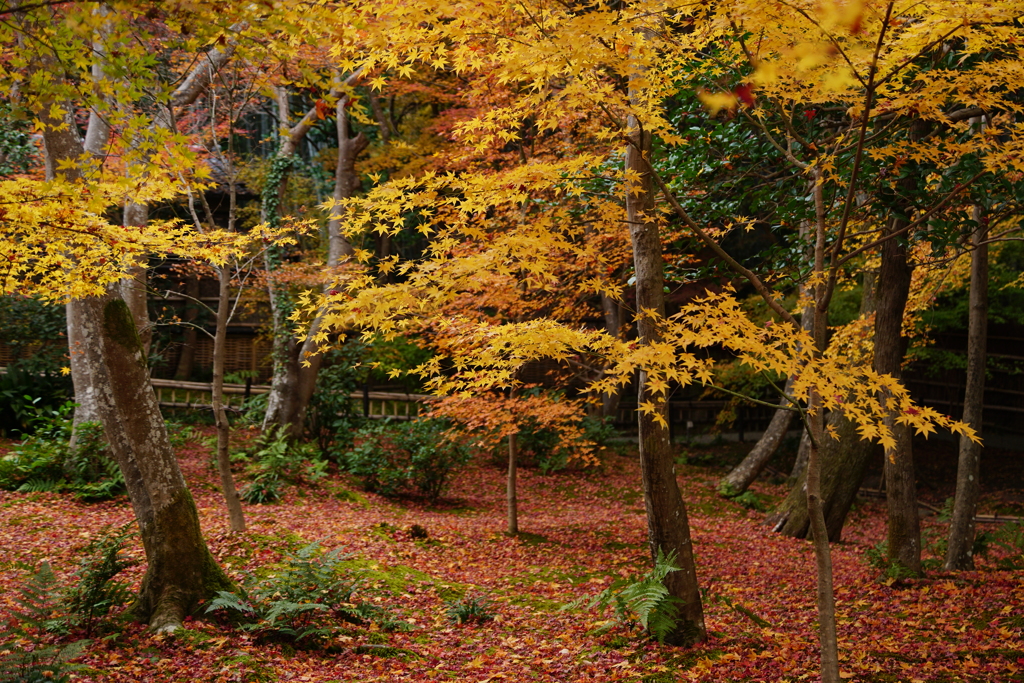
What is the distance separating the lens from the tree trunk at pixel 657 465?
6.04m

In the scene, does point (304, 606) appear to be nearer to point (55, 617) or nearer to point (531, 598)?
point (55, 617)

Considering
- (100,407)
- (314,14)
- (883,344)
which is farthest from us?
(883,344)

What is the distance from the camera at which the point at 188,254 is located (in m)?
6.46

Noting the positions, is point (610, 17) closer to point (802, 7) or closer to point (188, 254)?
point (802, 7)

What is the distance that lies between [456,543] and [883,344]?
597cm

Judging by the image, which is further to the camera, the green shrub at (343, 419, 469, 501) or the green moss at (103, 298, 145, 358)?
the green shrub at (343, 419, 469, 501)

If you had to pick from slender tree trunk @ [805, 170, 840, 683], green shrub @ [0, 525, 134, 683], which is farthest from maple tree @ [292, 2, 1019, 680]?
green shrub @ [0, 525, 134, 683]

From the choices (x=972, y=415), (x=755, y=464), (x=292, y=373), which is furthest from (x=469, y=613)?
(x=755, y=464)

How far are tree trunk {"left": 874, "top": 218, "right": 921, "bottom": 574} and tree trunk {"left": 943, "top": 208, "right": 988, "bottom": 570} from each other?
0.51m

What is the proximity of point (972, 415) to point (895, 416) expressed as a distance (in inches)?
33.2

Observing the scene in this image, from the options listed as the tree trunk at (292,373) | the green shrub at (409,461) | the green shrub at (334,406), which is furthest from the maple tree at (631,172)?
the tree trunk at (292,373)

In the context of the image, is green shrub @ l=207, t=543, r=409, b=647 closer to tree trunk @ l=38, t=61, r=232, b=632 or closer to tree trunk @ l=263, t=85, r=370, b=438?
tree trunk @ l=38, t=61, r=232, b=632

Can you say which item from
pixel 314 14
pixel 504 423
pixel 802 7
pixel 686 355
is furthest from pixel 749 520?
pixel 314 14

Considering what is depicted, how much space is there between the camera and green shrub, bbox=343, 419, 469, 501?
1285cm
